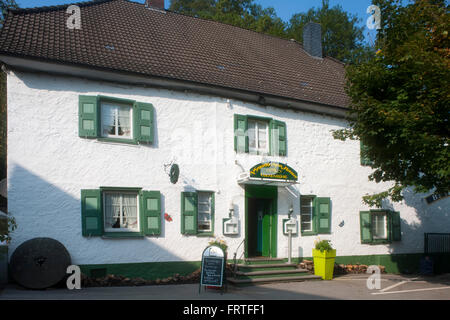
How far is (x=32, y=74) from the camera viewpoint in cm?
967

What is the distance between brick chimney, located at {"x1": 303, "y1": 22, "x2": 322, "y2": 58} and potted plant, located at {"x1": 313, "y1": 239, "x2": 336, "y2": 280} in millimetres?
9056

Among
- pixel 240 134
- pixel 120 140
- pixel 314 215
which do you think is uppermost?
pixel 240 134

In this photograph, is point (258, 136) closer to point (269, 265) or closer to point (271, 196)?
point (271, 196)

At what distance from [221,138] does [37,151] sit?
481cm

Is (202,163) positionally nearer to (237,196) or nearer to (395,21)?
(237,196)

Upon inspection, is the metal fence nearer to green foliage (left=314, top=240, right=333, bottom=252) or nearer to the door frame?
green foliage (left=314, top=240, right=333, bottom=252)

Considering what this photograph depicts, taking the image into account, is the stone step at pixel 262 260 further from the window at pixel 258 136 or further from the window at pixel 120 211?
the window at pixel 120 211

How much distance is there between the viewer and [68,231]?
952cm

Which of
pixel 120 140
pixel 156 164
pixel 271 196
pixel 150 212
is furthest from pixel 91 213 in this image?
pixel 271 196

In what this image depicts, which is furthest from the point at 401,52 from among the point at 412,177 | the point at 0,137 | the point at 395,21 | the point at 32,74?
the point at 0,137

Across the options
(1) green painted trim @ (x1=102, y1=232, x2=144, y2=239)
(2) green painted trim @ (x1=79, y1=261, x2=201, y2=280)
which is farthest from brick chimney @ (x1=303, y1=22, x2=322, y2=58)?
(1) green painted trim @ (x1=102, y1=232, x2=144, y2=239)

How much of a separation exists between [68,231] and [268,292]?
4.88m

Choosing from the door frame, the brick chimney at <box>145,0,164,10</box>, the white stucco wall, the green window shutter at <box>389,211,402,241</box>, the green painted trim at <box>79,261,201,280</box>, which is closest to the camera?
the white stucco wall

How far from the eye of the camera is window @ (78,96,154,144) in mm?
10039
